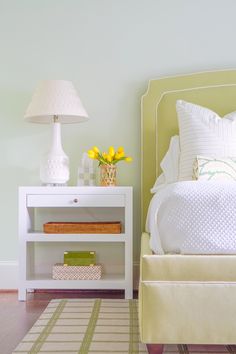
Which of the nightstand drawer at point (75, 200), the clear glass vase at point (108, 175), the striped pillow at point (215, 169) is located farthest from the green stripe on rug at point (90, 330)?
the striped pillow at point (215, 169)

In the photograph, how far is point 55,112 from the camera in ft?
9.78

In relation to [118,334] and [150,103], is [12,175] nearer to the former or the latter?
[150,103]

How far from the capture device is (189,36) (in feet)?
11.2

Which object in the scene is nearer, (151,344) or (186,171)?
(151,344)

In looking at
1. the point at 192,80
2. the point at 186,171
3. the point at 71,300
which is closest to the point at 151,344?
the point at 71,300

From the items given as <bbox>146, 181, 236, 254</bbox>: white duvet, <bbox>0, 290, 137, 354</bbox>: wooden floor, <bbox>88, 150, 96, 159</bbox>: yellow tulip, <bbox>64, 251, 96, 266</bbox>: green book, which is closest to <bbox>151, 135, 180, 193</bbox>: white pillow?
<bbox>88, 150, 96, 159</bbox>: yellow tulip

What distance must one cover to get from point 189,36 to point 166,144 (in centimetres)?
75

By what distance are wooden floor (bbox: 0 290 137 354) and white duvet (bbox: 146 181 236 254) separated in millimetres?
740

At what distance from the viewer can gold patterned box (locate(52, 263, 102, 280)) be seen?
3.00 metres

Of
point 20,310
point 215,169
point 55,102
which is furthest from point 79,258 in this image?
point 215,169

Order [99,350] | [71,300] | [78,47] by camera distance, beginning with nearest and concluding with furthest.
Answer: [99,350]
[71,300]
[78,47]

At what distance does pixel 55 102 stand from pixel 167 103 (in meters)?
0.77

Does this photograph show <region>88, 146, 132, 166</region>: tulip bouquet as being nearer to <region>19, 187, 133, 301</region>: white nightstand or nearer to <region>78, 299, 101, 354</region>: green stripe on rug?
<region>19, 187, 133, 301</region>: white nightstand

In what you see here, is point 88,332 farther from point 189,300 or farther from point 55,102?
point 55,102
